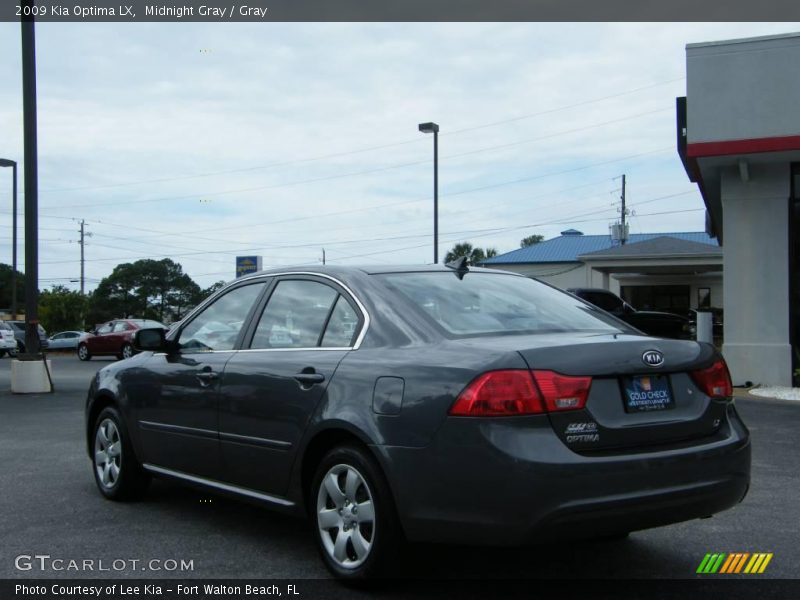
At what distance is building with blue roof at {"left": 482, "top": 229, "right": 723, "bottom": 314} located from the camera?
33.5 meters

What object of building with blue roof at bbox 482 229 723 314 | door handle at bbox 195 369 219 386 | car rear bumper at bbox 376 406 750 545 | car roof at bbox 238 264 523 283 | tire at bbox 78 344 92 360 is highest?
building with blue roof at bbox 482 229 723 314

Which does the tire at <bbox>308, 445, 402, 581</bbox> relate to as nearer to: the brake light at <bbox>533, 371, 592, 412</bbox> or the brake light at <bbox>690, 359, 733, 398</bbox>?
the brake light at <bbox>533, 371, 592, 412</bbox>

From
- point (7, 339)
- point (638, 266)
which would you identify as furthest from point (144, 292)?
point (638, 266)

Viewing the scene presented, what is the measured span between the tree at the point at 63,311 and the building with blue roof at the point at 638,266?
72.3 feet

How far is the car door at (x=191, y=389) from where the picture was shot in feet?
17.4

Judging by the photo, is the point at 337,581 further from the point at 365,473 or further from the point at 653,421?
the point at 653,421

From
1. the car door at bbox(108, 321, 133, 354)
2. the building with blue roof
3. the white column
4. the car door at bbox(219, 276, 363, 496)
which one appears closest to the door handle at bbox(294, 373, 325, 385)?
the car door at bbox(219, 276, 363, 496)

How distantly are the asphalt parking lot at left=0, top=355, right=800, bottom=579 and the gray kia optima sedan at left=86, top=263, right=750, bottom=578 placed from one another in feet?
1.14

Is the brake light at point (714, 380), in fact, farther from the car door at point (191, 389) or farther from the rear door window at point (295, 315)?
the car door at point (191, 389)

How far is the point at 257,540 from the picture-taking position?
17.0ft

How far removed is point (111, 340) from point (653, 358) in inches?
1103

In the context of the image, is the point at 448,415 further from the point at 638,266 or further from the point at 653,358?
the point at 638,266

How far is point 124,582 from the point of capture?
14.3ft

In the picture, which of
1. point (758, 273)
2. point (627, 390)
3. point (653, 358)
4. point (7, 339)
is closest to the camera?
point (627, 390)
